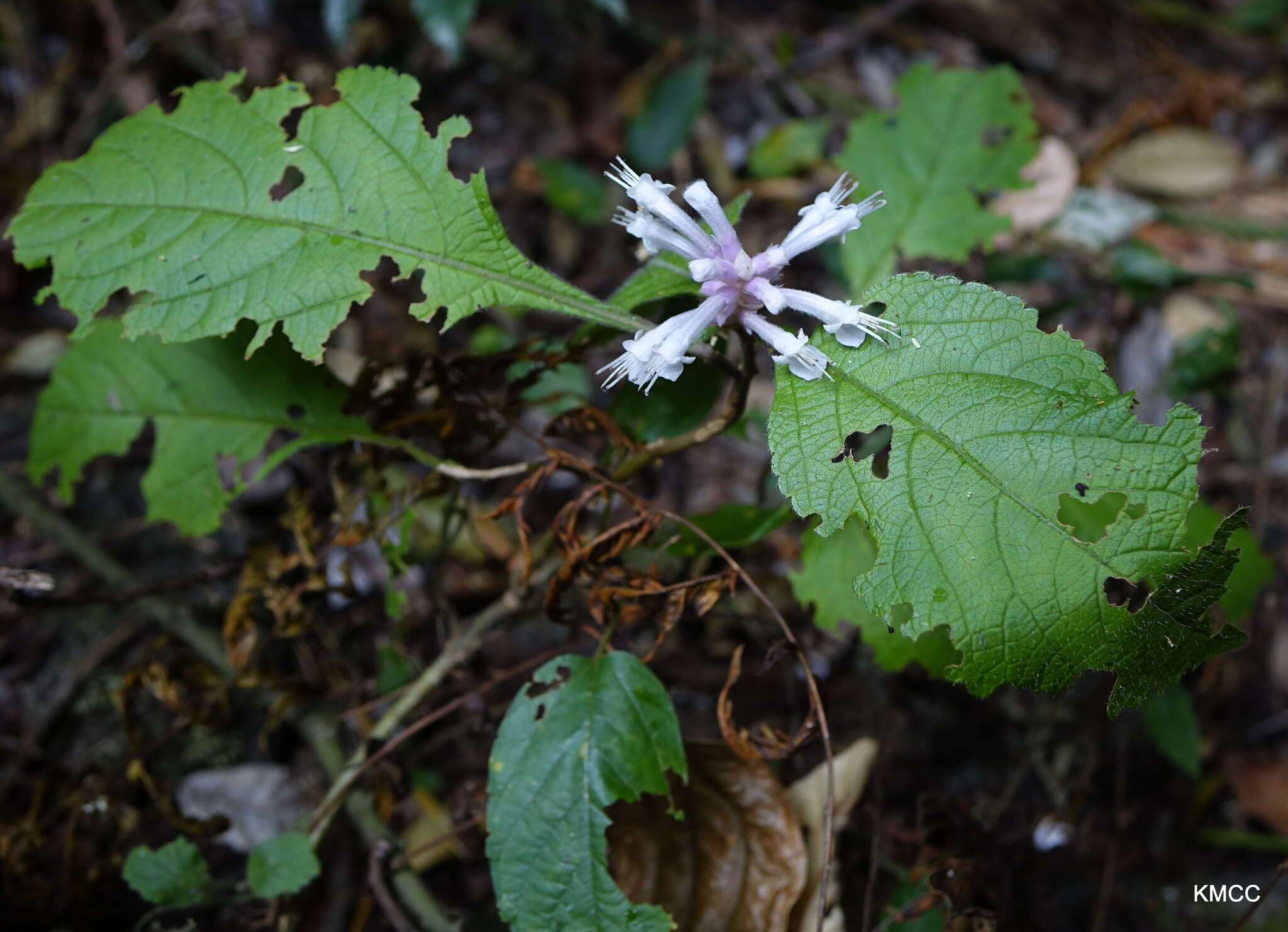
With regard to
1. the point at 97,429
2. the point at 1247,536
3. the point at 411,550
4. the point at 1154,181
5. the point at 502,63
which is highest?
the point at 502,63

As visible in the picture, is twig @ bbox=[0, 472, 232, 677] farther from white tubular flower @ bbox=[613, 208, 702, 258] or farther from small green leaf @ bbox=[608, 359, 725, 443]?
white tubular flower @ bbox=[613, 208, 702, 258]

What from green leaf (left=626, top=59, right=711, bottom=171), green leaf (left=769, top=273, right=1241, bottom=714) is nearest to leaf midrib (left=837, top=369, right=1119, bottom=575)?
green leaf (left=769, top=273, right=1241, bottom=714)

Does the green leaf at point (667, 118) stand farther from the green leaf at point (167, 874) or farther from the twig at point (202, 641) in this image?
the green leaf at point (167, 874)

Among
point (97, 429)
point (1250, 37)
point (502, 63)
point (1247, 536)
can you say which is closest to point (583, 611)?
point (97, 429)

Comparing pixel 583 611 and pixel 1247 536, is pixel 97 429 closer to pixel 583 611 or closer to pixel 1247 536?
pixel 583 611

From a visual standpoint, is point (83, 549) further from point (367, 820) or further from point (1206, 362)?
point (1206, 362)
